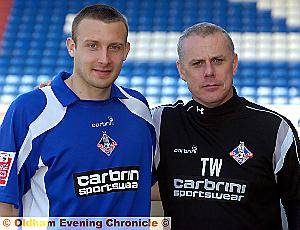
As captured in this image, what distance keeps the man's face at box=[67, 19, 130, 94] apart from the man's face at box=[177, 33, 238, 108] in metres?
0.20

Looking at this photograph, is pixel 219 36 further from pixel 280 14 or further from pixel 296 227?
pixel 280 14

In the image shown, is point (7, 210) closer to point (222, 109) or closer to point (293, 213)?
point (222, 109)

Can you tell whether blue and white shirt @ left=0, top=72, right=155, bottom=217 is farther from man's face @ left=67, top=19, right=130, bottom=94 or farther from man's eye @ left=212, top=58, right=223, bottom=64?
man's eye @ left=212, top=58, right=223, bottom=64

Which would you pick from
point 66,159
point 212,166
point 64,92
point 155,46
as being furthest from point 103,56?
point 155,46

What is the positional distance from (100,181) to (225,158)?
37 centimetres

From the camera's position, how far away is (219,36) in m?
1.42

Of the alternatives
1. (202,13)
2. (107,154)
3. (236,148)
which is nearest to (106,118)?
(107,154)

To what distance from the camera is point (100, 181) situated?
1.35 m

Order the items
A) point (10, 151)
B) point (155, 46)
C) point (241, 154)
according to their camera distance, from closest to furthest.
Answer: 1. point (10, 151)
2. point (241, 154)
3. point (155, 46)

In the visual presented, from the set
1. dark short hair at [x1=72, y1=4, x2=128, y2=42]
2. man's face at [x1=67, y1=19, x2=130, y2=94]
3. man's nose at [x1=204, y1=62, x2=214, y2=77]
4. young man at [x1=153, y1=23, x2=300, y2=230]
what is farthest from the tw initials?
dark short hair at [x1=72, y1=4, x2=128, y2=42]

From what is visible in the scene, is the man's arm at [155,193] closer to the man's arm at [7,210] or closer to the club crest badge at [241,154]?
the club crest badge at [241,154]

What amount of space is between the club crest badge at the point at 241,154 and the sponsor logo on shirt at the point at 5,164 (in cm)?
62

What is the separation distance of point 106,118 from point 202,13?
16.1ft

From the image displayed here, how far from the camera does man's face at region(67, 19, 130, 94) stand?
1341mm
